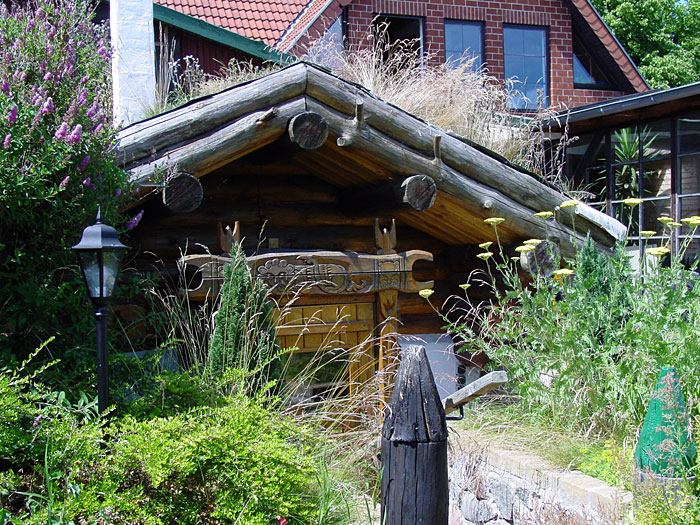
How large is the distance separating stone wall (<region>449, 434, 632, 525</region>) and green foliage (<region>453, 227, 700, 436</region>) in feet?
1.51

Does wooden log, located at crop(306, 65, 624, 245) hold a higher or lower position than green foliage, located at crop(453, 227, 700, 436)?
higher

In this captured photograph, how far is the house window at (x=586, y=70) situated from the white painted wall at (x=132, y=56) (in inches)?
427

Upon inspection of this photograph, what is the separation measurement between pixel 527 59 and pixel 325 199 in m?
9.59

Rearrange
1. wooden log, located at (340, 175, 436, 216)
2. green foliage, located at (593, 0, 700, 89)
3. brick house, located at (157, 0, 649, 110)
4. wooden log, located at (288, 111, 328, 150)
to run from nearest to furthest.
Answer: wooden log, located at (288, 111, 328, 150), wooden log, located at (340, 175, 436, 216), brick house, located at (157, 0, 649, 110), green foliage, located at (593, 0, 700, 89)

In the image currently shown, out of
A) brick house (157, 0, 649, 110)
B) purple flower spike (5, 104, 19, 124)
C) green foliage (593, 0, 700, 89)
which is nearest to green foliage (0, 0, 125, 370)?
purple flower spike (5, 104, 19, 124)

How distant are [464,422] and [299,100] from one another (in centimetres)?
281

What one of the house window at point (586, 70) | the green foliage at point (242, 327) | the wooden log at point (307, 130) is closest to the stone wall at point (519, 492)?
the green foliage at point (242, 327)

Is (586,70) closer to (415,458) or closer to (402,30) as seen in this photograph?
(402,30)

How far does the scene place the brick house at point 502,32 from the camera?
12.9 meters

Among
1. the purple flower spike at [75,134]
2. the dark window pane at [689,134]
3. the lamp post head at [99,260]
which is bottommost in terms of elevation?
the lamp post head at [99,260]

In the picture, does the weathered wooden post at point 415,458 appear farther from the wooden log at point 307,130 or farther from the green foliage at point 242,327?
the wooden log at point 307,130

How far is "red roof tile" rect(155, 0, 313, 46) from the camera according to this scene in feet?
41.2

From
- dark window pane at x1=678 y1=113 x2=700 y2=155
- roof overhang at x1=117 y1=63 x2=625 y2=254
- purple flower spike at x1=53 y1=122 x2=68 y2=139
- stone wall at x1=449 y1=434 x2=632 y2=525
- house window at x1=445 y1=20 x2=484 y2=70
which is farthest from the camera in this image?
house window at x1=445 y1=20 x2=484 y2=70

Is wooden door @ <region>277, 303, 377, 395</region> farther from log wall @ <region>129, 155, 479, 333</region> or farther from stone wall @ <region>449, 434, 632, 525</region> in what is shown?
stone wall @ <region>449, 434, 632, 525</region>
